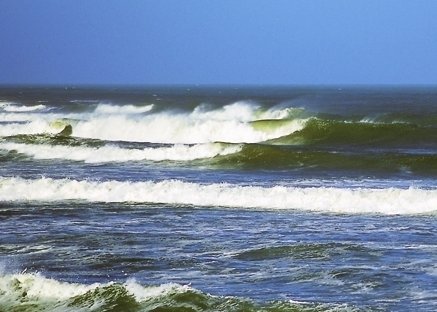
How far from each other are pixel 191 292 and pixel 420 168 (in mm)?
17394

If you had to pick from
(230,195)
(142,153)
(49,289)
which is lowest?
(142,153)

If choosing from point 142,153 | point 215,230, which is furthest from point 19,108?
point 215,230

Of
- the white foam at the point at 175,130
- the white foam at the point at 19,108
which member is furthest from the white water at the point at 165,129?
the white foam at the point at 19,108

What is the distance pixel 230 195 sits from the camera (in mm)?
19469

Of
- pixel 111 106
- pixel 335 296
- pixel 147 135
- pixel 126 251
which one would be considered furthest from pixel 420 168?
pixel 111 106

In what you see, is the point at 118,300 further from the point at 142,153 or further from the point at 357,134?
the point at 357,134

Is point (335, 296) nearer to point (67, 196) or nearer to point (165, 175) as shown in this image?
point (67, 196)

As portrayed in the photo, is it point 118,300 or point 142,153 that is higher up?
point 118,300

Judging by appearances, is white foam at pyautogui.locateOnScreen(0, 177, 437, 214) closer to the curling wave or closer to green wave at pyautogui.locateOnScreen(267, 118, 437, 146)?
the curling wave

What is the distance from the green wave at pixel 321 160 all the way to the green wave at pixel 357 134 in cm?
859

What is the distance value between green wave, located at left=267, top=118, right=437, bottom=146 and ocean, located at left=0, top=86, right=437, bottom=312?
8886 mm

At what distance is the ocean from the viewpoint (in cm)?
1054

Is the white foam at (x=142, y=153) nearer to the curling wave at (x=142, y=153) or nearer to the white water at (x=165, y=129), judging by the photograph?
the curling wave at (x=142, y=153)

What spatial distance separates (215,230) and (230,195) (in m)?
4.19
